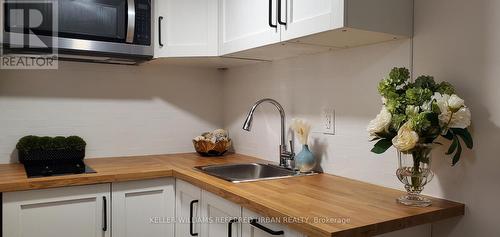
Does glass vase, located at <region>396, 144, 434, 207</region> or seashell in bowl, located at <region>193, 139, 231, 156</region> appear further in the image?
seashell in bowl, located at <region>193, 139, 231, 156</region>

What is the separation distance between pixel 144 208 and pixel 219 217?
0.48m

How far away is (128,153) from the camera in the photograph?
2.31 metres

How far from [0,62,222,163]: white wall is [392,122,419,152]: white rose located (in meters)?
1.60

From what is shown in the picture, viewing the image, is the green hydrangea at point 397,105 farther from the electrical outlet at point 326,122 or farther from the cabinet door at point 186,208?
the cabinet door at point 186,208

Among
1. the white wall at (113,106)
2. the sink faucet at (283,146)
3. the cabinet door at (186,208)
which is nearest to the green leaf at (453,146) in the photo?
the sink faucet at (283,146)

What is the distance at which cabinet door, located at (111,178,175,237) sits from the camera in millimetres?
1755

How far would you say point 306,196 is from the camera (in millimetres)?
1341

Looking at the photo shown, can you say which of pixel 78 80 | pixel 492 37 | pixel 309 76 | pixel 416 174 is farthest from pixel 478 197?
pixel 78 80

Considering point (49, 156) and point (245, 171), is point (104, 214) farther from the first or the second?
point (245, 171)

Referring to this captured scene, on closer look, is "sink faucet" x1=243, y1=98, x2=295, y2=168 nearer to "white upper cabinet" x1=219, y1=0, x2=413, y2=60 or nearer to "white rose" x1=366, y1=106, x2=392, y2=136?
"white upper cabinet" x1=219, y1=0, x2=413, y2=60

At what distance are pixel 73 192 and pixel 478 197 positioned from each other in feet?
5.14

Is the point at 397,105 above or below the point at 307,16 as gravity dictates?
below

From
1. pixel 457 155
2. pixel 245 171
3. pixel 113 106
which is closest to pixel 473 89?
pixel 457 155

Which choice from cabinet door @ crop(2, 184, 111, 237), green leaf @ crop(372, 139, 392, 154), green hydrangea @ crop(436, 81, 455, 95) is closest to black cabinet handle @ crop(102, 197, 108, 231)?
cabinet door @ crop(2, 184, 111, 237)
